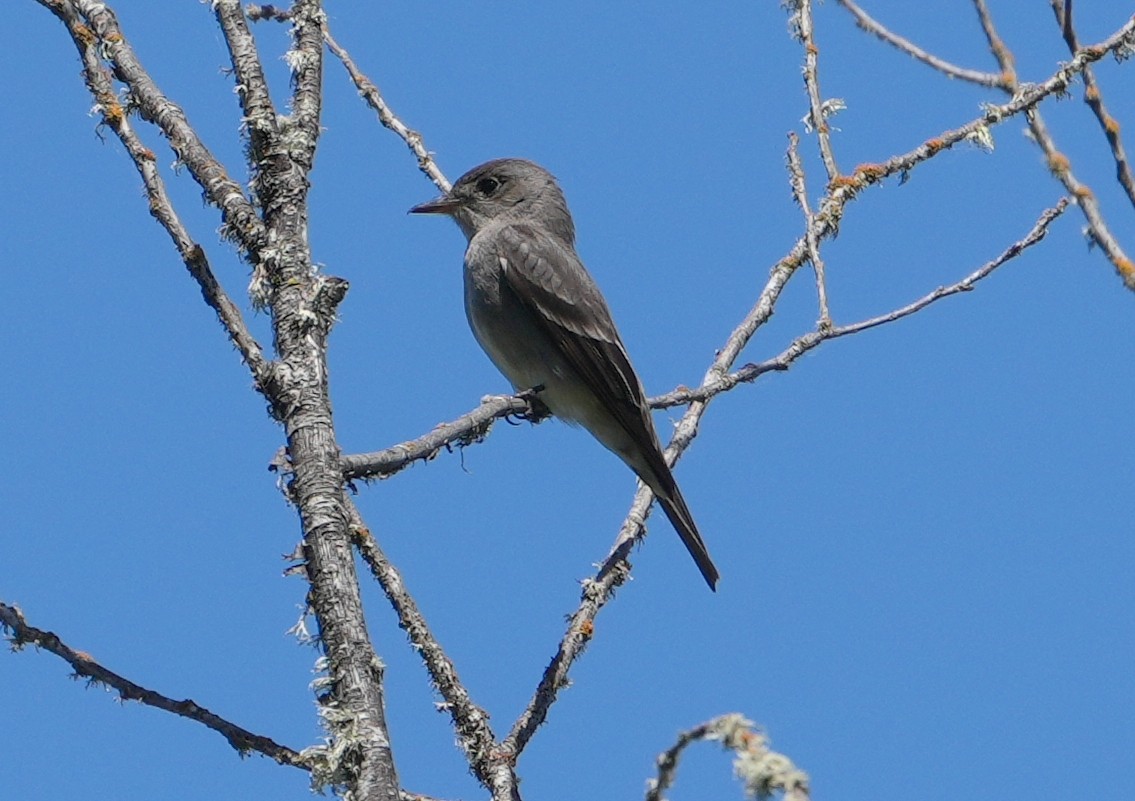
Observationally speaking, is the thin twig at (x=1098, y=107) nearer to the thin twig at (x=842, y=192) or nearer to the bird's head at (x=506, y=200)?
the thin twig at (x=842, y=192)

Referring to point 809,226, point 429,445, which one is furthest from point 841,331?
point 429,445

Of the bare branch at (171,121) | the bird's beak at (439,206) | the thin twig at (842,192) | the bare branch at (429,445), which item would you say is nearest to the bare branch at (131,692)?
the bare branch at (429,445)

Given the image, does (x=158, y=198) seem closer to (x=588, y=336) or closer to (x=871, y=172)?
(x=871, y=172)

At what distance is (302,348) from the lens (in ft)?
11.2

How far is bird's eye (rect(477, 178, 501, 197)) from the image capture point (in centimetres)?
866

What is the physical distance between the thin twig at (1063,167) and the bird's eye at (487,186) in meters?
3.48

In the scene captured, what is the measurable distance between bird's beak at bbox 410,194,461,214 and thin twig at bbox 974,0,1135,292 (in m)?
3.34

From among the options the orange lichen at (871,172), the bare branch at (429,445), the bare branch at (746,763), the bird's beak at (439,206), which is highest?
the bird's beak at (439,206)

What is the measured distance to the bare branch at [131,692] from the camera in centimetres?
317

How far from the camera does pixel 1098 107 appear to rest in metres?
5.25

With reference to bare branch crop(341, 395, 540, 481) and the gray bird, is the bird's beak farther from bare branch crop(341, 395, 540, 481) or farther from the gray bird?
bare branch crop(341, 395, 540, 481)

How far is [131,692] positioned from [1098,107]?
3.91 m

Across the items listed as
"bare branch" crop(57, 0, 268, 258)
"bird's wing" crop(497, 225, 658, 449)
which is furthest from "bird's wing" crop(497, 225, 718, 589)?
"bare branch" crop(57, 0, 268, 258)

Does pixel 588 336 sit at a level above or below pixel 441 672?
above
